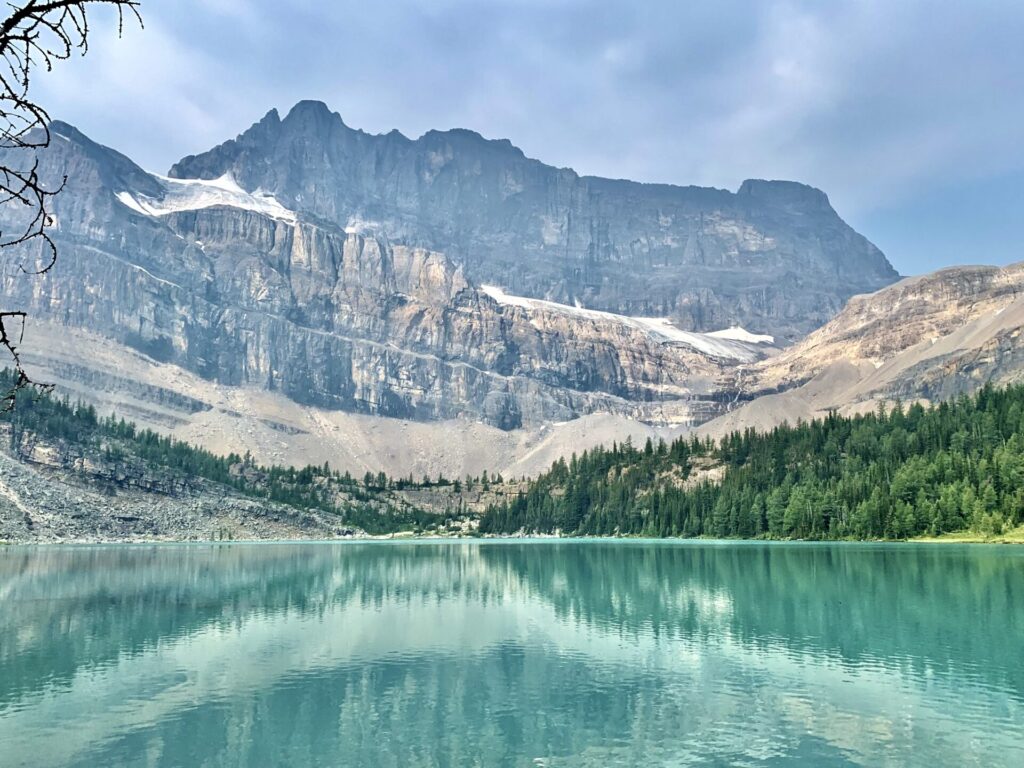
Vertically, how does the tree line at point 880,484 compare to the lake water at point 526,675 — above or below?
above

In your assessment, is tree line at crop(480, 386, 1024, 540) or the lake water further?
tree line at crop(480, 386, 1024, 540)

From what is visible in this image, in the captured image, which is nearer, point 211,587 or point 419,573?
point 211,587

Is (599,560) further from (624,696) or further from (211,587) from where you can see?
(624,696)

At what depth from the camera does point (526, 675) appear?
3666 centimetres

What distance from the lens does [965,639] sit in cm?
4100

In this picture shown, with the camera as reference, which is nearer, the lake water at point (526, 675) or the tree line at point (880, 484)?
the lake water at point (526, 675)

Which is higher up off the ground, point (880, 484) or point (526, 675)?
point (880, 484)

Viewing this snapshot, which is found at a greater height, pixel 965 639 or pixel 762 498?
pixel 762 498

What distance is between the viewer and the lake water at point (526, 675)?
83.7 feet

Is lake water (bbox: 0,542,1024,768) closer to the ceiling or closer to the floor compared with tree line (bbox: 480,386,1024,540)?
closer to the floor

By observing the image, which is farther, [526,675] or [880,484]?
[880,484]

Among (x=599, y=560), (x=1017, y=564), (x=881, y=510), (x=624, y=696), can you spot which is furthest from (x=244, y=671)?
(x=881, y=510)

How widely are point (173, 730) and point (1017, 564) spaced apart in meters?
77.6

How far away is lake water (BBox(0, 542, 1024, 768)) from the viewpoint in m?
25.5
